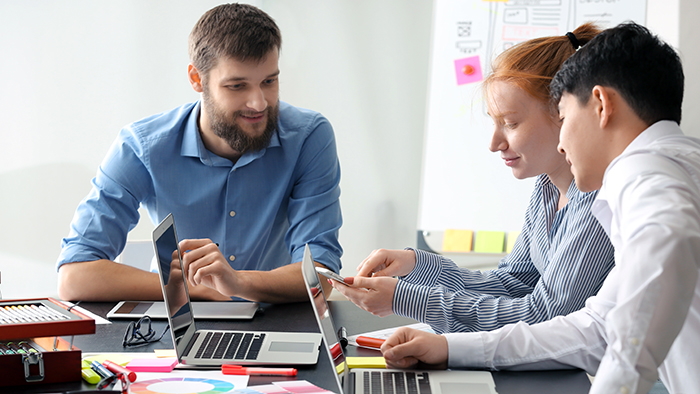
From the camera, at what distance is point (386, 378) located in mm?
989

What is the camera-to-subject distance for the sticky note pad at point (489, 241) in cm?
292

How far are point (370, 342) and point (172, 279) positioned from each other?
0.42m

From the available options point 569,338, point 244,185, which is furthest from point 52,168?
point 569,338

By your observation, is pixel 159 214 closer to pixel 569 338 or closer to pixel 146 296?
pixel 146 296

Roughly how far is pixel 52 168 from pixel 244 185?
1412 mm

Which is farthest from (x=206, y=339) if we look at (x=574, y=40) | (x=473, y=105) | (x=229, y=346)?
(x=473, y=105)

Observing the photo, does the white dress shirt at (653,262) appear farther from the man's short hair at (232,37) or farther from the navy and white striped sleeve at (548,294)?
the man's short hair at (232,37)

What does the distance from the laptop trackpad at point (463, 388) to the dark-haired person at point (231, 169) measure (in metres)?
0.72

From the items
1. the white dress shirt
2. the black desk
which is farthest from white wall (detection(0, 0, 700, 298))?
the white dress shirt

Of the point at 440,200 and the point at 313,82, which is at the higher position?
the point at 313,82

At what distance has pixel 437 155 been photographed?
300 centimetres

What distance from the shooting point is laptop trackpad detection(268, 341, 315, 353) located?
3.68 ft

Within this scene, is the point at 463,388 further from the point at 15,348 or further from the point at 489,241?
the point at 489,241

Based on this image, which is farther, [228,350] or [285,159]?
[285,159]
